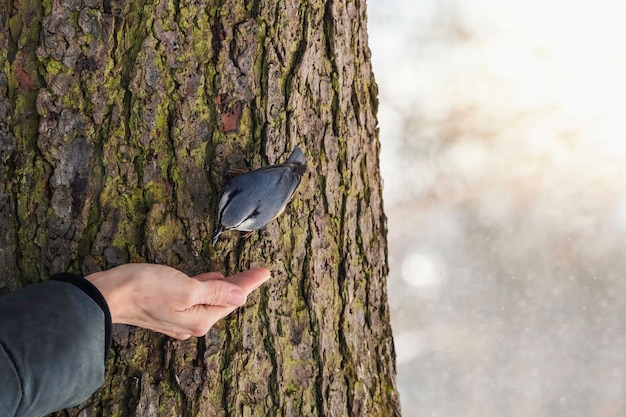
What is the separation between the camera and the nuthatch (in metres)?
1.04

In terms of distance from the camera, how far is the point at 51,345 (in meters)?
0.90

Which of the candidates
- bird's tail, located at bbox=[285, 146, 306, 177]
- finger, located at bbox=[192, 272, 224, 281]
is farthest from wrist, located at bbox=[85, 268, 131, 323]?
bird's tail, located at bbox=[285, 146, 306, 177]

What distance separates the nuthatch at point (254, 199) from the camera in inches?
40.9

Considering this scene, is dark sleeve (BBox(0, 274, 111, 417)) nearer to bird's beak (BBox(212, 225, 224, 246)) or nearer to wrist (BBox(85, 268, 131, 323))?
wrist (BBox(85, 268, 131, 323))

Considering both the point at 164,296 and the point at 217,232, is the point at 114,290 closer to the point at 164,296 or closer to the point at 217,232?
the point at 164,296

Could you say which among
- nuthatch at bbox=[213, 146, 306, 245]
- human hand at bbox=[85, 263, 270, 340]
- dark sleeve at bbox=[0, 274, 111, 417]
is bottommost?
dark sleeve at bbox=[0, 274, 111, 417]

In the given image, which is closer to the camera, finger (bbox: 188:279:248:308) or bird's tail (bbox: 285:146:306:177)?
finger (bbox: 188:279:248:308)

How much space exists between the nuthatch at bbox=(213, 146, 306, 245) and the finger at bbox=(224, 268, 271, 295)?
7 cm

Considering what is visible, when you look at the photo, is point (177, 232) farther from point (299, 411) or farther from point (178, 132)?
point (299, 411)

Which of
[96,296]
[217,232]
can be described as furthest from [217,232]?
[96,296]

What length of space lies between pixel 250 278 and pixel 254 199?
0.12m

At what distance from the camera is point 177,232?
110 centimetres

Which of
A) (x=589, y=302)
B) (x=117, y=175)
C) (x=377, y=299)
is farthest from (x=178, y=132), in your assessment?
(x=589, y=302)

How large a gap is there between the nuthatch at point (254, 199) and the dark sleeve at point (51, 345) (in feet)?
0.73
